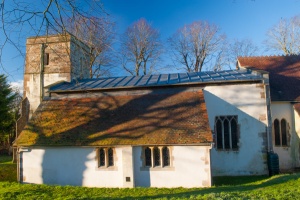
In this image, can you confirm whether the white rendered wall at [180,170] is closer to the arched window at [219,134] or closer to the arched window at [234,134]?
the arched window at [219,134]

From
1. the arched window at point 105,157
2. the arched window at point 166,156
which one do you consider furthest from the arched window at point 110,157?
the arched window at point 166,156

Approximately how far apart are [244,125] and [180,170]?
16.6 feet

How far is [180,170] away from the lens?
1050 centimetres

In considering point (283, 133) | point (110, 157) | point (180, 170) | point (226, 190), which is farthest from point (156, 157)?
point (283, 133)

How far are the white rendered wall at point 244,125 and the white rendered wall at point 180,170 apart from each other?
10.6 feet

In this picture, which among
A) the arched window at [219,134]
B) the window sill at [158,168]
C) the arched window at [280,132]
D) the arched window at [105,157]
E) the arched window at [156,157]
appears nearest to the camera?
the window sill at [158,168]

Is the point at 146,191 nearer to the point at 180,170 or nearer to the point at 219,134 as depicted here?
the point at 180,170

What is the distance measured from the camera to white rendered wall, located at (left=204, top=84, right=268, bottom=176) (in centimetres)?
1303

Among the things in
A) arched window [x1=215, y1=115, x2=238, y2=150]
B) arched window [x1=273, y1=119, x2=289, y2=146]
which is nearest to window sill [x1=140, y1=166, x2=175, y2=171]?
arched window [x1=215, y1=115, x2=238, y2=150]

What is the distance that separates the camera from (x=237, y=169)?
13078mm

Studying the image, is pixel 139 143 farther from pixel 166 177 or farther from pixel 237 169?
pixel 237 169

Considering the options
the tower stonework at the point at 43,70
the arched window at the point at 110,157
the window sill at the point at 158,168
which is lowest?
the window sill at the point at 158,168

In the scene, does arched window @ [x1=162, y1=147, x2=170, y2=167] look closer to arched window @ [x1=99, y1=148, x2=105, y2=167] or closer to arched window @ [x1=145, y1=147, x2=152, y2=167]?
arched window @ [x1=145, y1=147, x2=152, y2=167]

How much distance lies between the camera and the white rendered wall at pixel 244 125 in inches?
513
